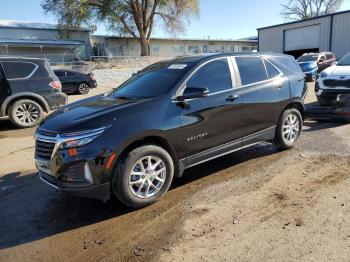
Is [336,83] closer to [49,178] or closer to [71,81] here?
[49,178]

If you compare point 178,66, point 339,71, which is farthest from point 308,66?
point 178,66

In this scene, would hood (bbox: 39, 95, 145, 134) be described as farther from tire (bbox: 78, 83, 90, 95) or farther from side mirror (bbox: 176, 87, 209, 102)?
tire (bbox: 78, 83, 90, 95)

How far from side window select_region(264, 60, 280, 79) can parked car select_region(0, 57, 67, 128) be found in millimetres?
6658

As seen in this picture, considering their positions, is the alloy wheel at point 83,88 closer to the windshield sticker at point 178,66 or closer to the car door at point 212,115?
the windshield sticker at point 178,66

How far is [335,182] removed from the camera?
179 inches

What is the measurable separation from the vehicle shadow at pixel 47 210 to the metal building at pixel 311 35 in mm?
27713

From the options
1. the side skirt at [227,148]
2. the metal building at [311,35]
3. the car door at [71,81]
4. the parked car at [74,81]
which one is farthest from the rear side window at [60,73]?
the metal building at [311,35]

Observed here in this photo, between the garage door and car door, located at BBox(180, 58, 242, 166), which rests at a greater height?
the garage door

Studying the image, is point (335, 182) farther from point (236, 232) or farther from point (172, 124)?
point (172, 124)

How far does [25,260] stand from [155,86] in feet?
8.62

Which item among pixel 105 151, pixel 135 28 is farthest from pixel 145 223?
pixel 135 28

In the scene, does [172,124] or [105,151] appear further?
[172,124]

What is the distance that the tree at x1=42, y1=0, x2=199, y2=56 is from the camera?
3775cm

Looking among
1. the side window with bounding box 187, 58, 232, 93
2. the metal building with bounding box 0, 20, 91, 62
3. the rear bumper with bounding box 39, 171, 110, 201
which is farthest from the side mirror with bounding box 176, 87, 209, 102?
the metal building with bounding box 0, 20, 91, 62
